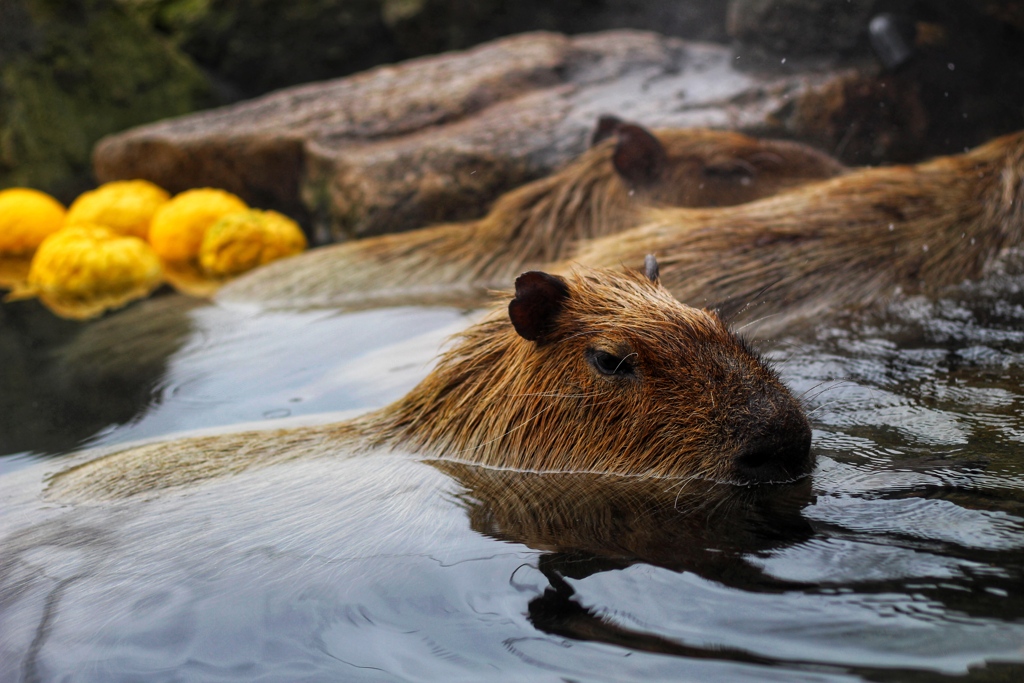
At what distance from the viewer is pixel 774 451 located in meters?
2.10

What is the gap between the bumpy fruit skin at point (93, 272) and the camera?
212 inches

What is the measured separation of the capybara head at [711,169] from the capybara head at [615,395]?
2216 millimetres

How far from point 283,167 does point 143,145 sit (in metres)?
1.33

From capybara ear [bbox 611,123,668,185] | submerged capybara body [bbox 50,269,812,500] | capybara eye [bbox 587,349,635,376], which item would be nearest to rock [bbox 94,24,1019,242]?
capybara ear [bbox 611,123,668,185]

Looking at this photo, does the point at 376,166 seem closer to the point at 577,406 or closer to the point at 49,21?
the point at 577,406

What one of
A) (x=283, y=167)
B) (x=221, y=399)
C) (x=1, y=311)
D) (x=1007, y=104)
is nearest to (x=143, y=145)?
(x=283, y=167)

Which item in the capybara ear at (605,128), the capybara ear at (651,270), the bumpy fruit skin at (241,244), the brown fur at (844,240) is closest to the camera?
the capybara ear at (651,270)

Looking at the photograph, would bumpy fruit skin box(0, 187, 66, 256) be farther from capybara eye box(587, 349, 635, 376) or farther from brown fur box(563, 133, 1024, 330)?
capybara eye box(587, 349, 635, 376)

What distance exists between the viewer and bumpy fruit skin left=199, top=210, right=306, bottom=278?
227 inches

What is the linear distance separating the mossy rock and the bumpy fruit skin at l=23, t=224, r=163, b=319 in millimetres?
3535

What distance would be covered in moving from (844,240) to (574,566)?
2.58 metres

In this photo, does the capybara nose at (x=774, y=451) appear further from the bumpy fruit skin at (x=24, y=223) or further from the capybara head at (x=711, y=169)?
the bumpy fruit skin at (x=24, y=223)

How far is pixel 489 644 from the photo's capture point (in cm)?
158

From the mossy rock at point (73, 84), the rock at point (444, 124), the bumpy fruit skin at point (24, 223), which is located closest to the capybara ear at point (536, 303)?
the rock at point (444, 124)
